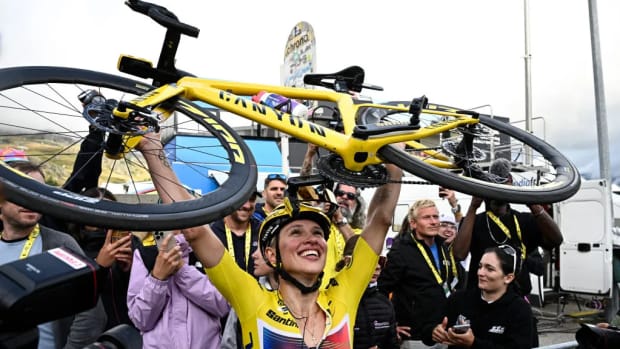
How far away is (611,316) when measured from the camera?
8477 mm

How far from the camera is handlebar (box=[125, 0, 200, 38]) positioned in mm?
2416

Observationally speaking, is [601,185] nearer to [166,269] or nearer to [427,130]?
[427,130]

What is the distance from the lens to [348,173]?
8.39 feet

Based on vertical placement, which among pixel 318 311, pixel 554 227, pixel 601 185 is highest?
pixel 601 185

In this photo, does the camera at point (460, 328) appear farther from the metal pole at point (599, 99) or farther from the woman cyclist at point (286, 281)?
the metal pole at point (599, 99)

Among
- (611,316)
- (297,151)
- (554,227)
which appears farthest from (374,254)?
(297,151)

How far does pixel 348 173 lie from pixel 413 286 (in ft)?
6.43

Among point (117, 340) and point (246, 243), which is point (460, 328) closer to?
point (246, 243)

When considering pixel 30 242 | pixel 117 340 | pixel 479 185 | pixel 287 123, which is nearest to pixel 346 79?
pixel 287 123

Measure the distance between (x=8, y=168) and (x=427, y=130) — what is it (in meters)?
1.92

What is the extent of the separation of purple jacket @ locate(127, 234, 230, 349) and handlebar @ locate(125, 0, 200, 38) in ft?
3.85

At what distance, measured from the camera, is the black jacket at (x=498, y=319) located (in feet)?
10.9

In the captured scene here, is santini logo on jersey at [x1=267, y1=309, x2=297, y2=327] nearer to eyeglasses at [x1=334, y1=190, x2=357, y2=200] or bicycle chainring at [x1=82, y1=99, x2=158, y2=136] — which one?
bicycle chainring at [x1=82, y1=99, x2=158, y2=136]

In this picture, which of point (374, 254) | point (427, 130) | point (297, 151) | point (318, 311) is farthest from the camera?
point (297, 151)
